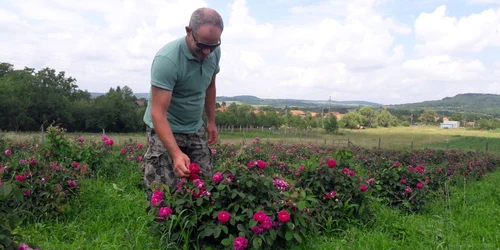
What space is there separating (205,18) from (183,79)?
53cm

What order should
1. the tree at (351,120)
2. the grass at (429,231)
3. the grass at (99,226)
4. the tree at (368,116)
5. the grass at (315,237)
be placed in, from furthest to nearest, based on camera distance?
the tree at (368,116) < the tree at (351,120) < the grass at (429,231) < the grass at (315,237) < the grass at (99,226)

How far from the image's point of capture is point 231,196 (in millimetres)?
2539

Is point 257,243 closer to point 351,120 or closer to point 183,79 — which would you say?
point 183,79

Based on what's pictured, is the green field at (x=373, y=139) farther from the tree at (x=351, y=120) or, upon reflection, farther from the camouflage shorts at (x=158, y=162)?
the tree at (x=351, y=120)

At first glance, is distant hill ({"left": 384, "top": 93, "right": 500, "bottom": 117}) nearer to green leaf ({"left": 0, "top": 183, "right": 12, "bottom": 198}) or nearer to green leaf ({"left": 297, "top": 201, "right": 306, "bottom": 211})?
green leaf ({"left": 297, "top": 201, "right": 306, "bottom": 211})

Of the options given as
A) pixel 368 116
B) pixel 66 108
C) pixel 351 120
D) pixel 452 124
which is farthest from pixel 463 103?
pixel 66 108

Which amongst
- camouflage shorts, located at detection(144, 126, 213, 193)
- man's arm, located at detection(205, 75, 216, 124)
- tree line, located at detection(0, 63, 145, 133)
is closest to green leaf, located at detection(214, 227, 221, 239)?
camouflage shorts, located at detection(144, 126, 213, 193)

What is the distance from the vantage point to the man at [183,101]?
2643mm

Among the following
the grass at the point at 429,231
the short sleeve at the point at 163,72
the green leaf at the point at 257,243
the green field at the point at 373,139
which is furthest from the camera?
the green field at the point at 373,139

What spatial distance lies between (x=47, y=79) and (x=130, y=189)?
4418 centimetres

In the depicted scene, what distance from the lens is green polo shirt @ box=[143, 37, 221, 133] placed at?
276 centimetres

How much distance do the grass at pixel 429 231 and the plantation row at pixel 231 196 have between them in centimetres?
17

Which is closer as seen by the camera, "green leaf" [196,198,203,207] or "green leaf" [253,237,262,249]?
"green leaf" [253,237,262,249]

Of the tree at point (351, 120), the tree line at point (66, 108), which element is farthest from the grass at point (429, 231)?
the tree at point (351, 120)
